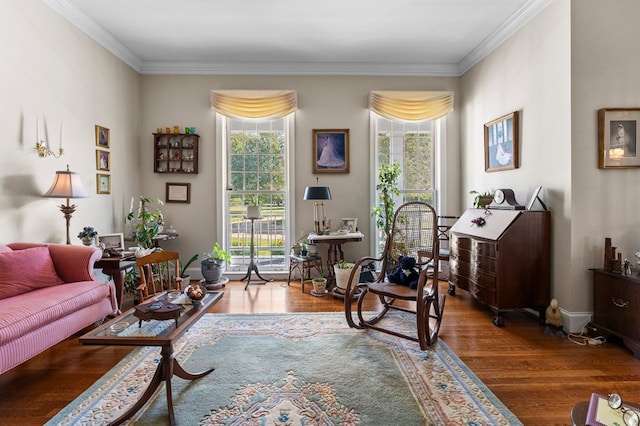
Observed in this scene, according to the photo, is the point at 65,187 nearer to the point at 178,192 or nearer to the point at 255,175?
the point at 178,192

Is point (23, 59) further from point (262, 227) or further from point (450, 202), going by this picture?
point (450, 202)

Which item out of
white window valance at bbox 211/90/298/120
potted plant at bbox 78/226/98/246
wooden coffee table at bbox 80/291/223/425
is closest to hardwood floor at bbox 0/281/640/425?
wooden coffee table at bbox 80/291/223/425

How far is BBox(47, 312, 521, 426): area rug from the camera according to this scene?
188 cm

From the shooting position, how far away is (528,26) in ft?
11.6

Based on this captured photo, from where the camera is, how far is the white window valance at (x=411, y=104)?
4910 millimetres

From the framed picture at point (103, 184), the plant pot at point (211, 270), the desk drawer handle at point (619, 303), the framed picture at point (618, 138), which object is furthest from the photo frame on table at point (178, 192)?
the desk drawer handle at point (619, 303)

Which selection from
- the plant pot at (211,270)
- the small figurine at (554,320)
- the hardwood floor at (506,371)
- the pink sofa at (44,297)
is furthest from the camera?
the plant pot at (211,270)

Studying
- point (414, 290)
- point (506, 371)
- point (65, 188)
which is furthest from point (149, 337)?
point (506, 371)

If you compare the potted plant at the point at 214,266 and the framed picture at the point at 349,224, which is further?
the framed picture at the point at 349,224

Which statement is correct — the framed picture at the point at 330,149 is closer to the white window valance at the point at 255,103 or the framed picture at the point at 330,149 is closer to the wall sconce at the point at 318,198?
the wall sconce at the point at 318,198

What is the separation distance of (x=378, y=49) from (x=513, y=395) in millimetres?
4137

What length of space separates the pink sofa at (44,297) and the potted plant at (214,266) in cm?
144

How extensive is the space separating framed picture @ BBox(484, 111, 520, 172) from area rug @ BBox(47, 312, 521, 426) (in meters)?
2.34

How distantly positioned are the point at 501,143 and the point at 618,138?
114cm
